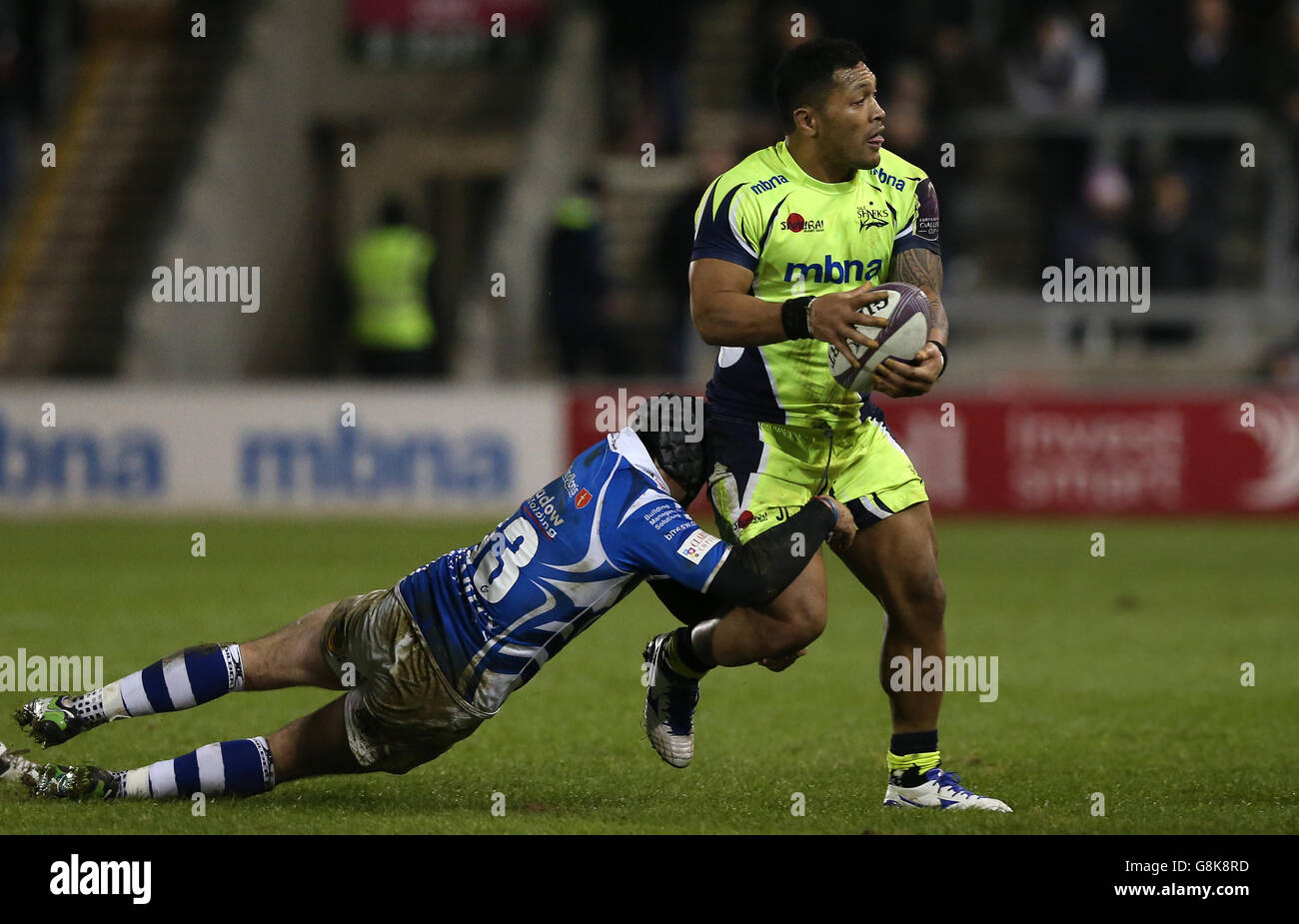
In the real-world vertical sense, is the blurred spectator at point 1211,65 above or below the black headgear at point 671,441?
above

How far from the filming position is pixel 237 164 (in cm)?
2167

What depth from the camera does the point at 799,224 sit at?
6.33 meters

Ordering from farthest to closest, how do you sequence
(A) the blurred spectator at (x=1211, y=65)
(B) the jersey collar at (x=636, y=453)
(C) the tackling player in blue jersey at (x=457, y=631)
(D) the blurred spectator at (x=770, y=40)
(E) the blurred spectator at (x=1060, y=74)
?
(E) the blurred spectator at (x=1060, y=74) < (A) the blurred spectator at (x=1211, y=65) < (D) the blurred spectator at (x=770, y=40) < (B) the jersey collar at (x=636, y=453) < (C) the tackling player in blue jersey at (x=457, y=631)

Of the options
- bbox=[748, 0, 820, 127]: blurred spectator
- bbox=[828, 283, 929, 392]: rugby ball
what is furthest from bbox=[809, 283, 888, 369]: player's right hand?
bbox=[748, 0, 820, 127]: blurred spectator

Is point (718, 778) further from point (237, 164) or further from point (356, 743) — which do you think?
point (237, 164)

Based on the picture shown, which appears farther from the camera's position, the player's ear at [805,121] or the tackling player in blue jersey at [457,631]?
the player's ear at [805,121]

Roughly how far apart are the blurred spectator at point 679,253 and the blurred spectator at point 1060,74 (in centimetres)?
308

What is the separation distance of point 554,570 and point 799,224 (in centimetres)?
136

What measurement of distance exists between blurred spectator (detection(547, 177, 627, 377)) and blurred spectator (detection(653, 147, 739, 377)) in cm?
59

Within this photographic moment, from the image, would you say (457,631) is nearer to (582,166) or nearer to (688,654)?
(688,654)

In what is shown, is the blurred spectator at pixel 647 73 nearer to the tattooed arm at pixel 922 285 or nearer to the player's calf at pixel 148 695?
the tattooed arm at pixel 922 285

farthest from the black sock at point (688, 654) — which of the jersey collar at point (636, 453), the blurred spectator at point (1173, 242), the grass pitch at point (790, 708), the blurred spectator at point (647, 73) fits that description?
the blurred spectator at point (647, 73)

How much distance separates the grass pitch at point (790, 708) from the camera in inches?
243

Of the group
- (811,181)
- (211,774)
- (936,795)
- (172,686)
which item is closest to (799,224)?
(811,181)
